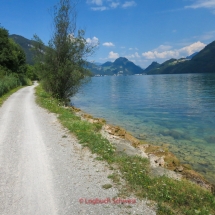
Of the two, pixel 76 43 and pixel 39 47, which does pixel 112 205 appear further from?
pixel 39 47

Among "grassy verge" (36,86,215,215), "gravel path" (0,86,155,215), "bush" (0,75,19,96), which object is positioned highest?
"bush" (0,75,19,96)

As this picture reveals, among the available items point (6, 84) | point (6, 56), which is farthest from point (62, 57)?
point (6, 56)

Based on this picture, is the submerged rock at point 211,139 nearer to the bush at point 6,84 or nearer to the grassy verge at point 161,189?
the grassy verge at point 161,189

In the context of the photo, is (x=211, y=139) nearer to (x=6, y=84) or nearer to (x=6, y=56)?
(x=6, y=84)

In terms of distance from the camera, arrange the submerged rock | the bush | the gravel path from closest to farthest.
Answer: the gravel path < the submerged rock < the bush

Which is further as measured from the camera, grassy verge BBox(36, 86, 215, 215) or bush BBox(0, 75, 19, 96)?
bush BBox(0, 75, 19, 96)

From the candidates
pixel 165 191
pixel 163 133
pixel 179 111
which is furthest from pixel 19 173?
pixel 179 111

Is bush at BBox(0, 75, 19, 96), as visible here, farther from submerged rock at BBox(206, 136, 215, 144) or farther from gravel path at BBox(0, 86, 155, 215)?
submerged rock at BBox(206, 136, 215, 144)

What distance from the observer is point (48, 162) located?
363 inches

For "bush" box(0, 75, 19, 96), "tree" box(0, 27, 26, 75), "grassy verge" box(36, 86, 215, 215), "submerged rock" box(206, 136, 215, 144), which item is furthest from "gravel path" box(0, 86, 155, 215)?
"tree" box(0, 27, 26, 75)

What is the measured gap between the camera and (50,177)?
25.9 feet

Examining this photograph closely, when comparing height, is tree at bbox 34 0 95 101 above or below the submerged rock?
above

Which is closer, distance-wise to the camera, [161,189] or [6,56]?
[161,189]

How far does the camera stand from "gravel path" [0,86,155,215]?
243 inches
